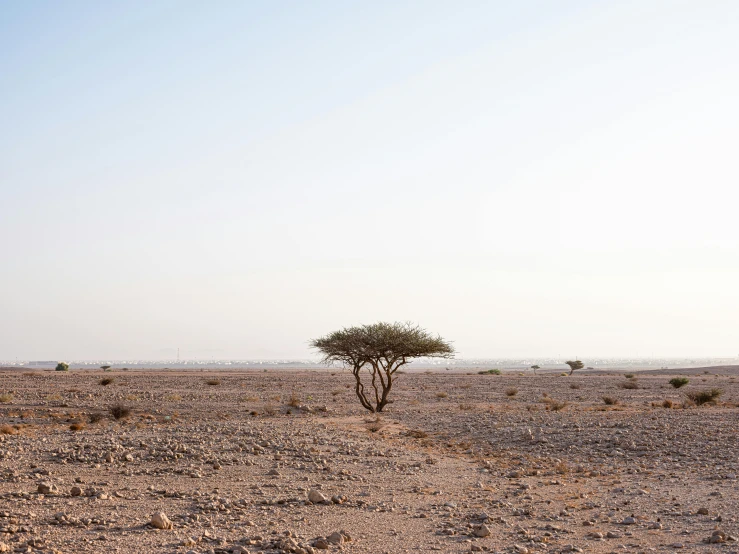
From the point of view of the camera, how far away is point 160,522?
32.5 ft

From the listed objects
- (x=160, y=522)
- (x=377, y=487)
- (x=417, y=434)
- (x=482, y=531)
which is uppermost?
(x=160, y=522)

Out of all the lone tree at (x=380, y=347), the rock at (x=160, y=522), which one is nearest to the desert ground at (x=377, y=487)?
the rock at (x=160, y=522)

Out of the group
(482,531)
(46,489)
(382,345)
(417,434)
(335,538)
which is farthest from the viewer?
(382,345)

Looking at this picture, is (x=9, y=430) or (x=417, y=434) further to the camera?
(x=417, y=434)

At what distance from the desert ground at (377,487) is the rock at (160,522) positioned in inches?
0.7

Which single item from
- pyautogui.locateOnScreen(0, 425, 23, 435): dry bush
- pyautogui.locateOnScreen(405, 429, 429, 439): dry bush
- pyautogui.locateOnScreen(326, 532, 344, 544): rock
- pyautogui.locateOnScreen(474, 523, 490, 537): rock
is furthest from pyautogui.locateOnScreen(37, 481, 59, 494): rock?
pyautogui.locateOnScreen(405, 429, 429, 439): dry bush

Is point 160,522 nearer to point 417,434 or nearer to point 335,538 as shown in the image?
point 335,538

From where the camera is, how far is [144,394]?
43.5 metres

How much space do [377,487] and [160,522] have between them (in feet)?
16.7

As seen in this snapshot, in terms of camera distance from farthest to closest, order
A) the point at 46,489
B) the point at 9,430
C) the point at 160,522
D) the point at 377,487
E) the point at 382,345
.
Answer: the point at 382,345
the point at 9,430
the point at 377,487
the point at 46,489
the point at 160,522

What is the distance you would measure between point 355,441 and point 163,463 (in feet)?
21.6

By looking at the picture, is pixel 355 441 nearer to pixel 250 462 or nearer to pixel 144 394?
pixel 250 462

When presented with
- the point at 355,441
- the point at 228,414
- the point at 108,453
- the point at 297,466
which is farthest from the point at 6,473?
the point at 228,414

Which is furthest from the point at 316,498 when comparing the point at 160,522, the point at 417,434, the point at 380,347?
the point at 380,347
